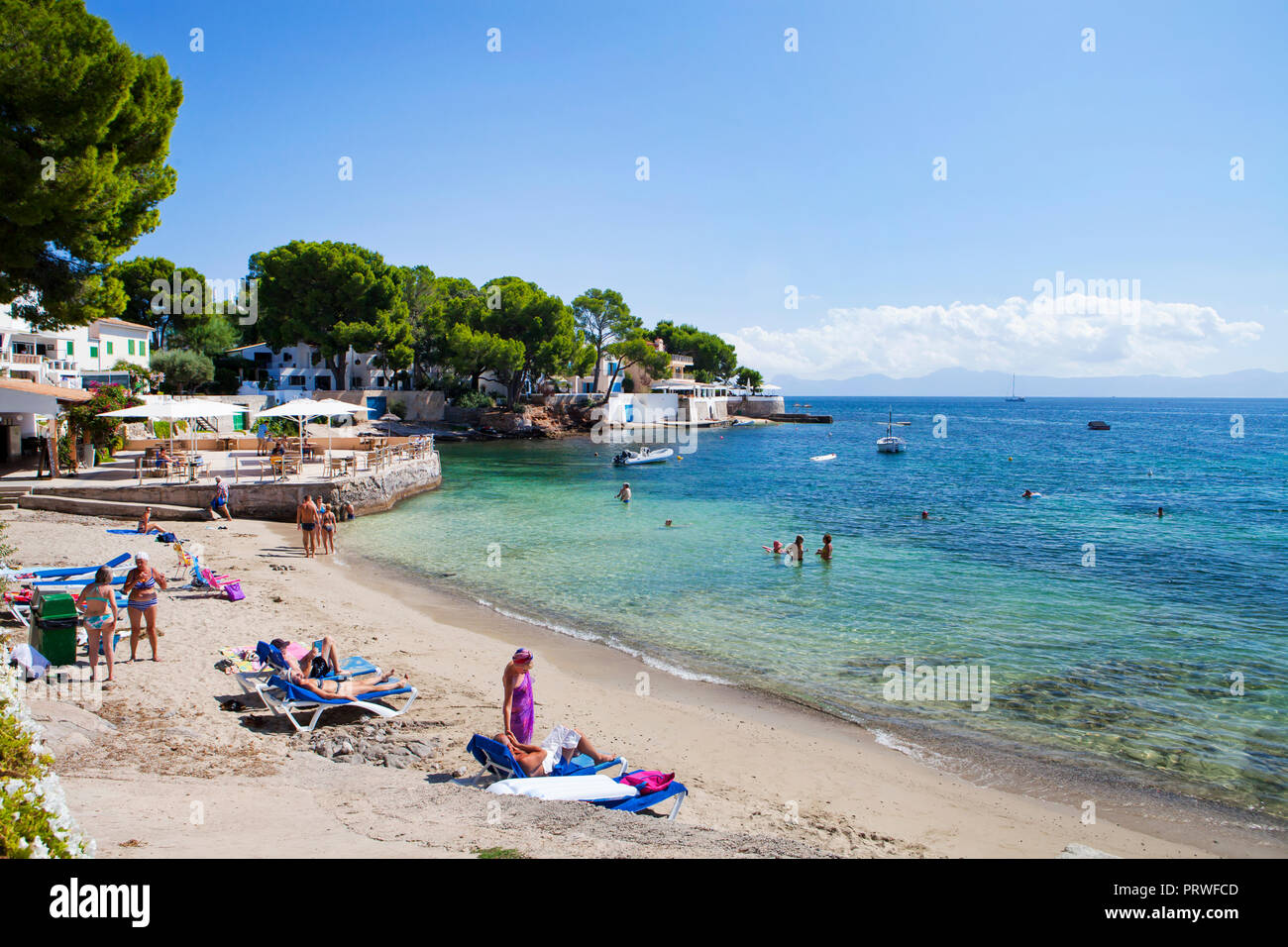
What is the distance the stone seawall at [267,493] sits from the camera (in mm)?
22453

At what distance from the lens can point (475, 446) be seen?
61281mm

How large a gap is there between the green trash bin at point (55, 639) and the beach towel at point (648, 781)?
283 inches

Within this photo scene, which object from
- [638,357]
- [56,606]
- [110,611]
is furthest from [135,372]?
[638,357]

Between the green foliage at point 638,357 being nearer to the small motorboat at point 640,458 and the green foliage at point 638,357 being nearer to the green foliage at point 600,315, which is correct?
the green foliage at point 600,315

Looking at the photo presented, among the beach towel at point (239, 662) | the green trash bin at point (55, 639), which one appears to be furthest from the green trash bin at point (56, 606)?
the beach towel at point (239, 662)

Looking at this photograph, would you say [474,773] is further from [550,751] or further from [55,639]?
[55,639]

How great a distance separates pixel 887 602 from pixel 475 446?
48304 mm

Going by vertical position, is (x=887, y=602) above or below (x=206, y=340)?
below

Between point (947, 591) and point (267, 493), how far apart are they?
808 inches

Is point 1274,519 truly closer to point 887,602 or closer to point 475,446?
point 887,602

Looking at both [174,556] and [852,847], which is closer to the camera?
[852,847]

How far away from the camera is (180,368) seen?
2103 inches
